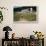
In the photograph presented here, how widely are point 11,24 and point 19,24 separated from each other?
0.73 ft

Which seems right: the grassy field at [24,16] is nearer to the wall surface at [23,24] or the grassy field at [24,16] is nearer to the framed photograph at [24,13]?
the framed photograph at [24,13]

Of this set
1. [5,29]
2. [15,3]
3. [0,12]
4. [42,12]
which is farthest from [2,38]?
[42,12]

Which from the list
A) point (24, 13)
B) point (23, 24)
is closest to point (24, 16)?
point (24, 13)

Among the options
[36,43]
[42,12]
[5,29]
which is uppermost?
[42,12]

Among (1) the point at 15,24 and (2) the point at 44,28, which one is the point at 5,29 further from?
(2) the point at 44,28

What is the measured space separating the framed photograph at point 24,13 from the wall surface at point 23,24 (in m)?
0.08

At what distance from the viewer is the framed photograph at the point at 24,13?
425 centimetres

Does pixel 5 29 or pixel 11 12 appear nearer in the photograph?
pixel 5 29

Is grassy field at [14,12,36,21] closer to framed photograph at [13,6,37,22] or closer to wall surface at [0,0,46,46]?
framed photograph at [13,6,37,22]

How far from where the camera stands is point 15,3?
4289 mm

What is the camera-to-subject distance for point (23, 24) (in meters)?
4.28

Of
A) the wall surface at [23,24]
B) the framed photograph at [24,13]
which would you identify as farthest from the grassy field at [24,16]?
the wall surface at [23,24]

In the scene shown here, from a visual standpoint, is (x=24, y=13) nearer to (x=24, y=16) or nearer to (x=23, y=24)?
(x=24, y=16)

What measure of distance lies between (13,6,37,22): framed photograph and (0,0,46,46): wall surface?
0.28ft
